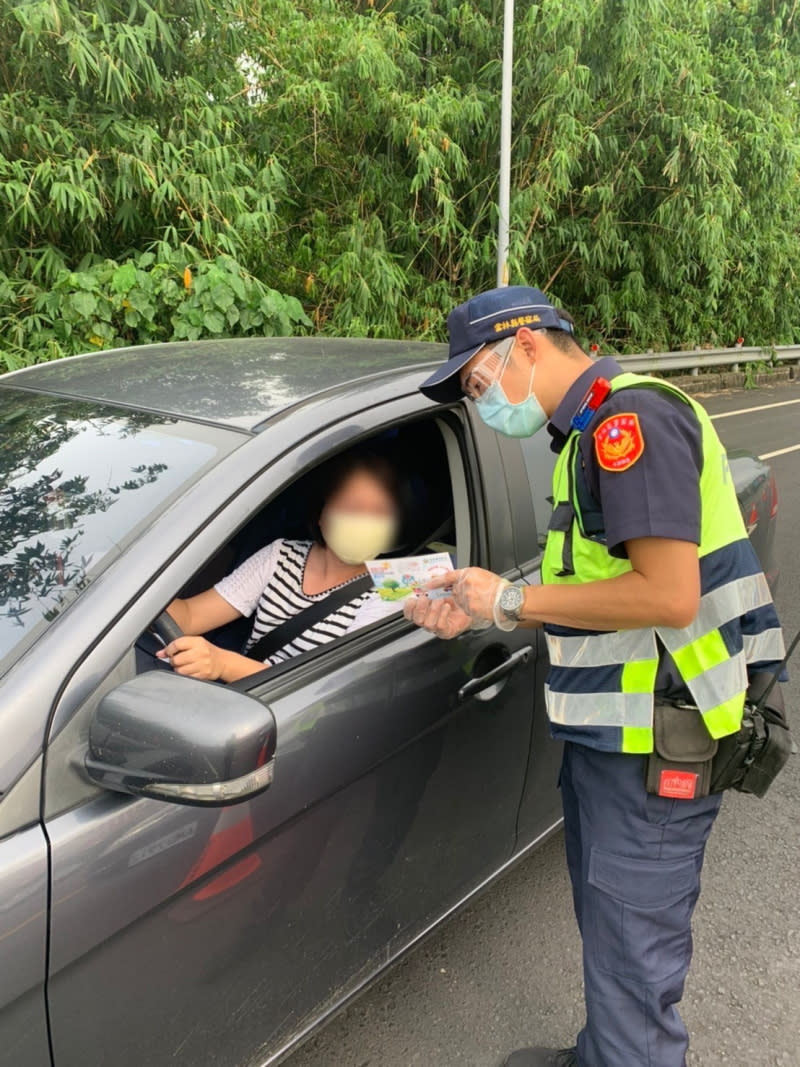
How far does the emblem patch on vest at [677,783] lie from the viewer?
56.9 inches

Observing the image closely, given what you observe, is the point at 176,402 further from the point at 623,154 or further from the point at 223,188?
the point at 623,154


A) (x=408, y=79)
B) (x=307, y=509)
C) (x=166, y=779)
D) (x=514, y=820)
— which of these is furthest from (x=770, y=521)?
(x=408, y=79)

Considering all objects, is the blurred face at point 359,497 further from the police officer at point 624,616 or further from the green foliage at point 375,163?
the green foliage at point 375,163

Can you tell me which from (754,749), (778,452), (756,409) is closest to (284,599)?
(754,749)

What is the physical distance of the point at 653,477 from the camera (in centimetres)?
125

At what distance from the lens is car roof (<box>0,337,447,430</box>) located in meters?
1.68

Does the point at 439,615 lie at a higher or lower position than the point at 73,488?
lower

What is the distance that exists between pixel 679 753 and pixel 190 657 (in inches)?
35.9

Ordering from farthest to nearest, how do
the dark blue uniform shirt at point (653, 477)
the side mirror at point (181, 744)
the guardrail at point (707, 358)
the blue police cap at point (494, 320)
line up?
1. the guardrail at point (707, 358)
2. the blue police cap at point (494, 320)
3. the dark blue uniform shirt at point (653, 477)
4. the side mirror at point (181, 744)

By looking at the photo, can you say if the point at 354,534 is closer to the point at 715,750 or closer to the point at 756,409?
the point at 715,750

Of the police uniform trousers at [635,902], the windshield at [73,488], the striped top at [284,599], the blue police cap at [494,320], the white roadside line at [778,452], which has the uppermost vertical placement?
the blue police cap at [494,320]

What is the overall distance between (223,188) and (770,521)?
486cm

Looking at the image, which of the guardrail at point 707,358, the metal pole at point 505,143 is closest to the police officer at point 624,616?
the metal pole at point 505,143

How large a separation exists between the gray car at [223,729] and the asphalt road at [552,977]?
0.32m
